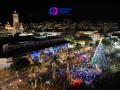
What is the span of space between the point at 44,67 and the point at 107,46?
98.3 ft

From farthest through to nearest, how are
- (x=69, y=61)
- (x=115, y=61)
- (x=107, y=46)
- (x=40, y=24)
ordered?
1. (x=40, y=24)
2. (x=107, y=46)
3. (x=115, y=61)
4. (x=69, y=61)

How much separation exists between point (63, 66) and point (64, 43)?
10870mm

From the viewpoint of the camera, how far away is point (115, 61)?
50750 millimetres

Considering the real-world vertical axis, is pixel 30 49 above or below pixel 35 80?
above

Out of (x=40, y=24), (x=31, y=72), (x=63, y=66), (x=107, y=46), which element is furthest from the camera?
(x=40, y=24)

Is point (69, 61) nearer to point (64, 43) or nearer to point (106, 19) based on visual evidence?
point (64, 43)

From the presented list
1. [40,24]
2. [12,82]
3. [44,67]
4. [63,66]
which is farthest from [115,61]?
[40,24]

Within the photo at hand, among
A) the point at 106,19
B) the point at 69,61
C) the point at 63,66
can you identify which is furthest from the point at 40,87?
the point at 106,19

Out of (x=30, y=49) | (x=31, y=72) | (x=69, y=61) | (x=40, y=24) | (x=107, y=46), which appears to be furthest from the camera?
(x=40, y=24)

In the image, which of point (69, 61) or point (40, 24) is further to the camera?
point (40, 24)

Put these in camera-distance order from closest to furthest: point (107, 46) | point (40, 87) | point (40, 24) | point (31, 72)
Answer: point (40, 87)
point (31, 72)
point (107, 46)
point (40, 24)

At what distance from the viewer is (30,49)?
3753 cm

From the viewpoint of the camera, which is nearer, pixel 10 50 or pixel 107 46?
pixel 10 50

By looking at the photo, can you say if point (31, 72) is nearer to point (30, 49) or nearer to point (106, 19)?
point (30, 49)
